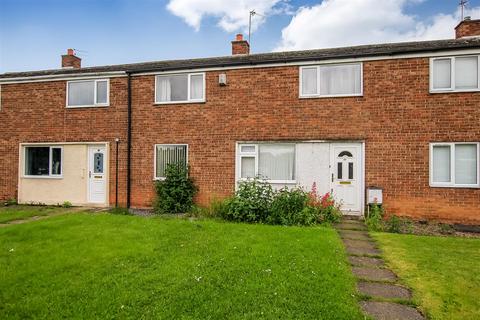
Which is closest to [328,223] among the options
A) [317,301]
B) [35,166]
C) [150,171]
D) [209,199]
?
[209,199]

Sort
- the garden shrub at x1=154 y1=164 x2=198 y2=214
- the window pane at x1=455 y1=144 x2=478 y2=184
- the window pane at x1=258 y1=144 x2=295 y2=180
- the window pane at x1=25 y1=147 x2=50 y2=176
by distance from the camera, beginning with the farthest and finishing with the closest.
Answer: the window pane at x1=25 y1=147 x2=50 y2=176 → the garden shrub at x1=154 y1=164 x2=198 y2=214 → the window pane at x1=258 y1=144 x2=295 y2=180 → the window pane at x1=455 y1=144 x2=478 y2=184

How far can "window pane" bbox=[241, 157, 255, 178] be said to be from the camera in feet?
35.9

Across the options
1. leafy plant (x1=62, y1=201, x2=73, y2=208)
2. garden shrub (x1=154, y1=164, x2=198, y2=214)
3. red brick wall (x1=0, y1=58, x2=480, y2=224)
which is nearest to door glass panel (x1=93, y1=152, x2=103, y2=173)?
red brick wall (x1=0, y1=58, x2=480, y2=224)

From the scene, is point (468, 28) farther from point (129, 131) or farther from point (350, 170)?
point (129, 131)

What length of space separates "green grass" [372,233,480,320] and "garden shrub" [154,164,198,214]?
6.11 metres

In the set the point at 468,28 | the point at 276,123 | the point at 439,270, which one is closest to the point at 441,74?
the point at 468,28

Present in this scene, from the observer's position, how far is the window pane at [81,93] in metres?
12.6

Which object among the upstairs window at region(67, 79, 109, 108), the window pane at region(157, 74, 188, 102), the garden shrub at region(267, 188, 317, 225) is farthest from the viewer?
the upstairs window at region(67, 79, 109, 108)

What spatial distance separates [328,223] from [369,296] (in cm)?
474

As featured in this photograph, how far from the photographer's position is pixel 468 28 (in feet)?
36.9

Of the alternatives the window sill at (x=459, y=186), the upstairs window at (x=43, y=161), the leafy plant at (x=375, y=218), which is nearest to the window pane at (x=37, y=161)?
the upstairs window at (x=43, y=161)

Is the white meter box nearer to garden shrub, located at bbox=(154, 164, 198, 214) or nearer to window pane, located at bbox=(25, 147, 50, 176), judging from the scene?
garden shrub, located at bbox=(154, 164, 198, 214)

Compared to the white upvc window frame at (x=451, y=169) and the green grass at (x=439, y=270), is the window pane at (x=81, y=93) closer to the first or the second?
the green grass at (x=439, y=270)

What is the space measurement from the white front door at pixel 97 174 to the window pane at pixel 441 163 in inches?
447
